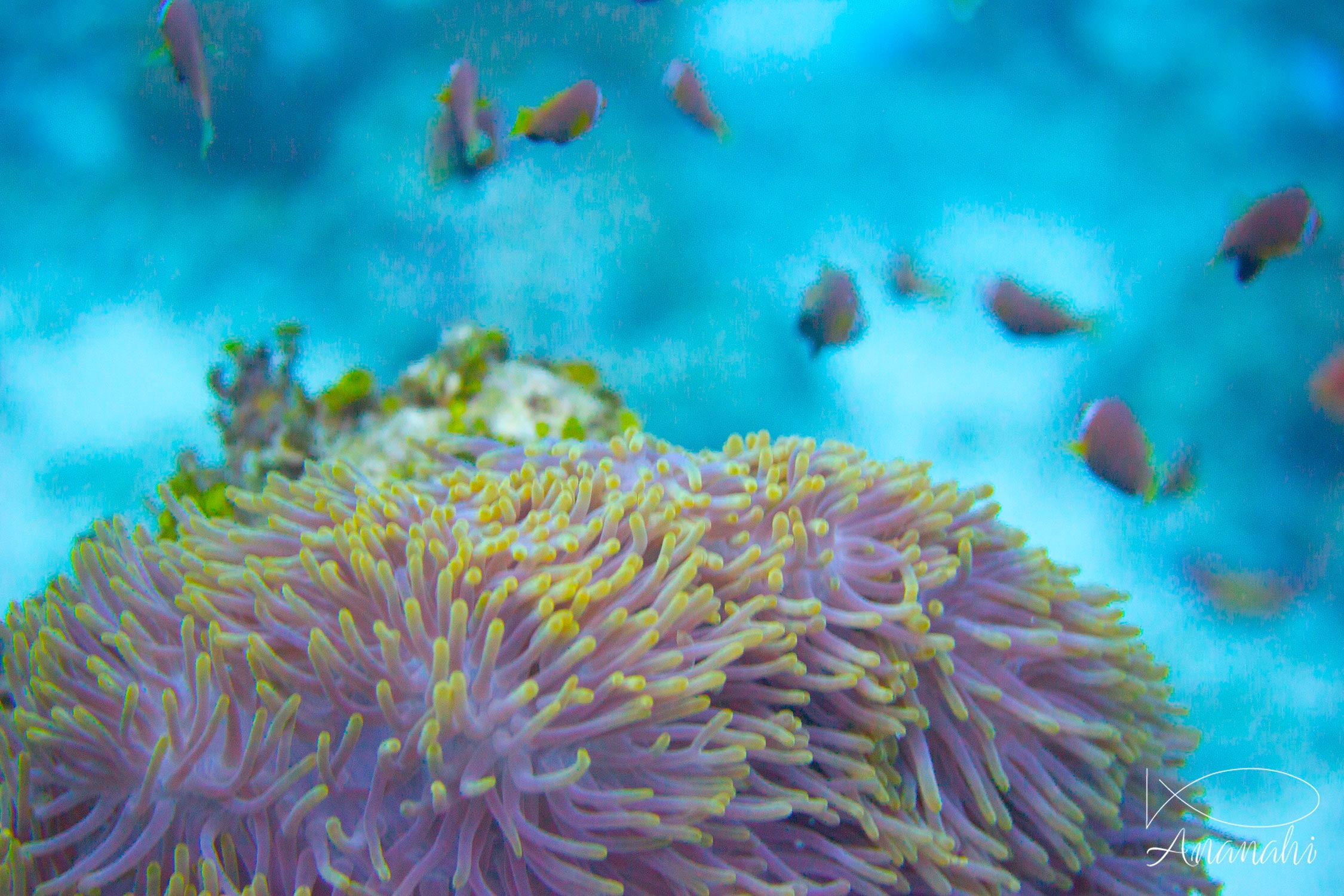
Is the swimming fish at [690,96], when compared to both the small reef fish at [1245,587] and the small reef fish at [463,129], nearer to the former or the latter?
the small reef fish at [463,129]

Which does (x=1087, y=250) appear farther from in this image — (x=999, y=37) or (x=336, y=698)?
(x=336, y=698)

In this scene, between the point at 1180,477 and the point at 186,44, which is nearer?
the point at 186,44

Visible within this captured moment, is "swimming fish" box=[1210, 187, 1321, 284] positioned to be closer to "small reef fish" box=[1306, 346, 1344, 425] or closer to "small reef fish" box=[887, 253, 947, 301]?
"small reef fish" box=[887, 253, 947, 301]

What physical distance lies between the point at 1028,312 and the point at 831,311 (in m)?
0.64

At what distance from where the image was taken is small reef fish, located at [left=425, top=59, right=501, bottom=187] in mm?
2736

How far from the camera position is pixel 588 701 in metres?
0.91

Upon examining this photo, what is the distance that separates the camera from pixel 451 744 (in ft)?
3.06

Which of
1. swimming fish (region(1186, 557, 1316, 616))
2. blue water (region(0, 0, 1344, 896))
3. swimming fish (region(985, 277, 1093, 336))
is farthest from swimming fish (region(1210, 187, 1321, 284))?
swimming fish (region(1186, 557, 1316, 616))

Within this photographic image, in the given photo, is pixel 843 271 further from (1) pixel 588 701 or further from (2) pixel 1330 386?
(2) pixel 1330 386

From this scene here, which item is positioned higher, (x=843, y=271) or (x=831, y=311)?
(x=843, y=271)

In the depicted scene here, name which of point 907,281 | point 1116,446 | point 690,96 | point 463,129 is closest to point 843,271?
point 907,281

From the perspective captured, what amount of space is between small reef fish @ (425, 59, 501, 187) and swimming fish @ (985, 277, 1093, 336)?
1.88 m

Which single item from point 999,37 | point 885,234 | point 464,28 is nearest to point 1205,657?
point 885,234

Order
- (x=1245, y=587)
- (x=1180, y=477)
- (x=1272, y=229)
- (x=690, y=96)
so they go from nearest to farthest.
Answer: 1. (x=1272, y=229)
2. (x=1180, y=477)
3. (x=690, y=96)
4. (x=1245, y=587)
